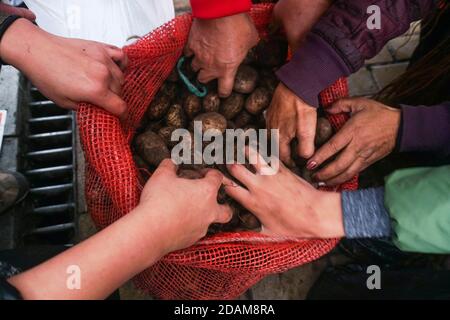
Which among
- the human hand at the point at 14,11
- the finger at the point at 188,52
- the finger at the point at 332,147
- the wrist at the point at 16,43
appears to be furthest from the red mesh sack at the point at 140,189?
the human hand at the point at 14,11

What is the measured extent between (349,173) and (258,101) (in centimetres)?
43

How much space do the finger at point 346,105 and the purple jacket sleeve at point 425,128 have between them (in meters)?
0.15

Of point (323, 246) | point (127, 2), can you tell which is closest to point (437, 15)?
point (323, 246)

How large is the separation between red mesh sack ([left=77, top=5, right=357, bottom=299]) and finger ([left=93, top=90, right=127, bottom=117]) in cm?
2

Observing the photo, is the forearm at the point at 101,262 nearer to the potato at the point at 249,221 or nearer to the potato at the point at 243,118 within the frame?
the potato at the point at 249,221

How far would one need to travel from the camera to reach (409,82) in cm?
174

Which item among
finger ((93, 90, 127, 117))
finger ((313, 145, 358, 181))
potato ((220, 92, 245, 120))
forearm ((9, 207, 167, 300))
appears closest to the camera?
forearm ((9, 207, 167, 300))

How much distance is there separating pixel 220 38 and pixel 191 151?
39cm

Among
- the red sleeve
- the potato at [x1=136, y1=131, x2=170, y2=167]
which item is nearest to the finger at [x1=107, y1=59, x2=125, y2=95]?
the potato at [x1=136, y1=131, x2=170, y2=167]

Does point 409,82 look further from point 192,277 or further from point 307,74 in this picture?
point 192,277

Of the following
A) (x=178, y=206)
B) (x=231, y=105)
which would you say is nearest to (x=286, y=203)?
(x=178, y=206)

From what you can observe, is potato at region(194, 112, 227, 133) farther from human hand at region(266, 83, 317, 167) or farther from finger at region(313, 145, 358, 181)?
finger at region(313, 145, 358, 181)

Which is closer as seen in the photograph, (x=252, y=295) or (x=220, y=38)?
(x=220, y=38)

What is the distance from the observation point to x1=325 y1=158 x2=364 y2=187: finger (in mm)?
1333
